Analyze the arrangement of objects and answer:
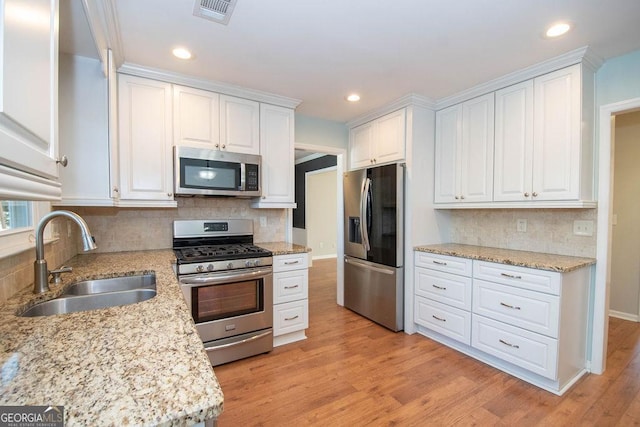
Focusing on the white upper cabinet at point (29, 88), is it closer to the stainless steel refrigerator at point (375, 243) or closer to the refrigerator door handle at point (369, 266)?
the stainless steel refrigerator at point (375, 243)

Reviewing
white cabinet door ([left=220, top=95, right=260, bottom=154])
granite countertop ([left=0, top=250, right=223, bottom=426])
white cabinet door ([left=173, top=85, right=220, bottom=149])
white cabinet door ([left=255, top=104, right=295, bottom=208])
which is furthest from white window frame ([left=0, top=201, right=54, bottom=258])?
white cabinet door ([left=255, top=104, right=295, bottom=208])

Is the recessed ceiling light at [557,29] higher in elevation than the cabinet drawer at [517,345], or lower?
higher

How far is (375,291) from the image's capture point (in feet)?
10.7

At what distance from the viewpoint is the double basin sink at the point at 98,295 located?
4.23 feet

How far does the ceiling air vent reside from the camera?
1629mm

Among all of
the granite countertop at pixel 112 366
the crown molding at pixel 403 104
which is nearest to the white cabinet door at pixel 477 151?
the crown molding at pixel 403 104

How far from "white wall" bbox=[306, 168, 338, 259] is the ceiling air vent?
520 cm

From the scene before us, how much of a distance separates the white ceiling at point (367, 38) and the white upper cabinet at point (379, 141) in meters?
0.51

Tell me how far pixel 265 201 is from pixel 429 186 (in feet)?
5.73

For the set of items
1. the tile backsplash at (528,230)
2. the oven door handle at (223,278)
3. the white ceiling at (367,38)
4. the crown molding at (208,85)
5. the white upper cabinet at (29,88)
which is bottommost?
the oven door handle at (223,278)

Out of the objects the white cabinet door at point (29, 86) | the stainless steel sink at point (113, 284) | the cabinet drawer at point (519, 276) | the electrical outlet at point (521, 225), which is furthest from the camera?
the electrical outlet at point (521, 225)

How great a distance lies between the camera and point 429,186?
3.18 metres

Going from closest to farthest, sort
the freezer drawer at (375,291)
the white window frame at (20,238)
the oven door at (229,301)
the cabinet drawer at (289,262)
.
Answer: the white window frame at (20,238) < the oven door at (229,301) < the cabinet drawer at (289,262) < the freezer drawer at (375,291)

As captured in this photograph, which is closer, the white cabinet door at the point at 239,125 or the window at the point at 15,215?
the window at the point at 15,215
